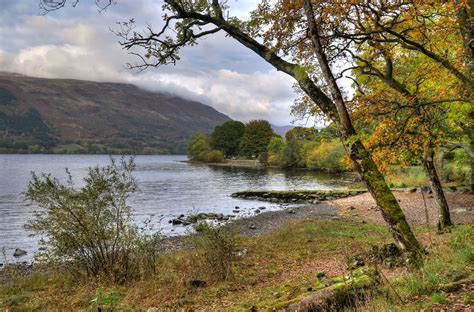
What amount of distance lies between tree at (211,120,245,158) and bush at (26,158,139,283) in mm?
139693

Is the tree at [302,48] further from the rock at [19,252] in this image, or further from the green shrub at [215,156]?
the green shrub at [215,156]

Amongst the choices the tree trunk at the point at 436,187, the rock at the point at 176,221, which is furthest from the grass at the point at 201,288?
→ the rock at the point at 176,221

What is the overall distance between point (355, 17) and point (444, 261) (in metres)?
8.17

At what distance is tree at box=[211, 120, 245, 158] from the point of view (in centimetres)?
15325

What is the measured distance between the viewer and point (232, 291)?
1109 cm

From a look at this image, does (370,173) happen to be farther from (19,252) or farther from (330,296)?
(19,252)

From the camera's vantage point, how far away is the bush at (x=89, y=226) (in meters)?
13.0

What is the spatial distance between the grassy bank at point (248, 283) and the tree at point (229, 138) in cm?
13583

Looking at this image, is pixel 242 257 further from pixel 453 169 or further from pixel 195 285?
pixel 453 169

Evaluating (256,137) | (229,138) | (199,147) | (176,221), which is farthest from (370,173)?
(199,147)

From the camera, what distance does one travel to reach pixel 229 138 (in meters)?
153

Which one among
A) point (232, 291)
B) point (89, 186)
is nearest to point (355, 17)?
point (232, 291)

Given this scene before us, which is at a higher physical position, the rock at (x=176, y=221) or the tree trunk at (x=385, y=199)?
the tree trunk at (x=385, y=199)

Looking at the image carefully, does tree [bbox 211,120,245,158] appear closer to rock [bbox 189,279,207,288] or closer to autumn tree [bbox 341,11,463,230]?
autumn tree [bbox 341,11,463,230]
